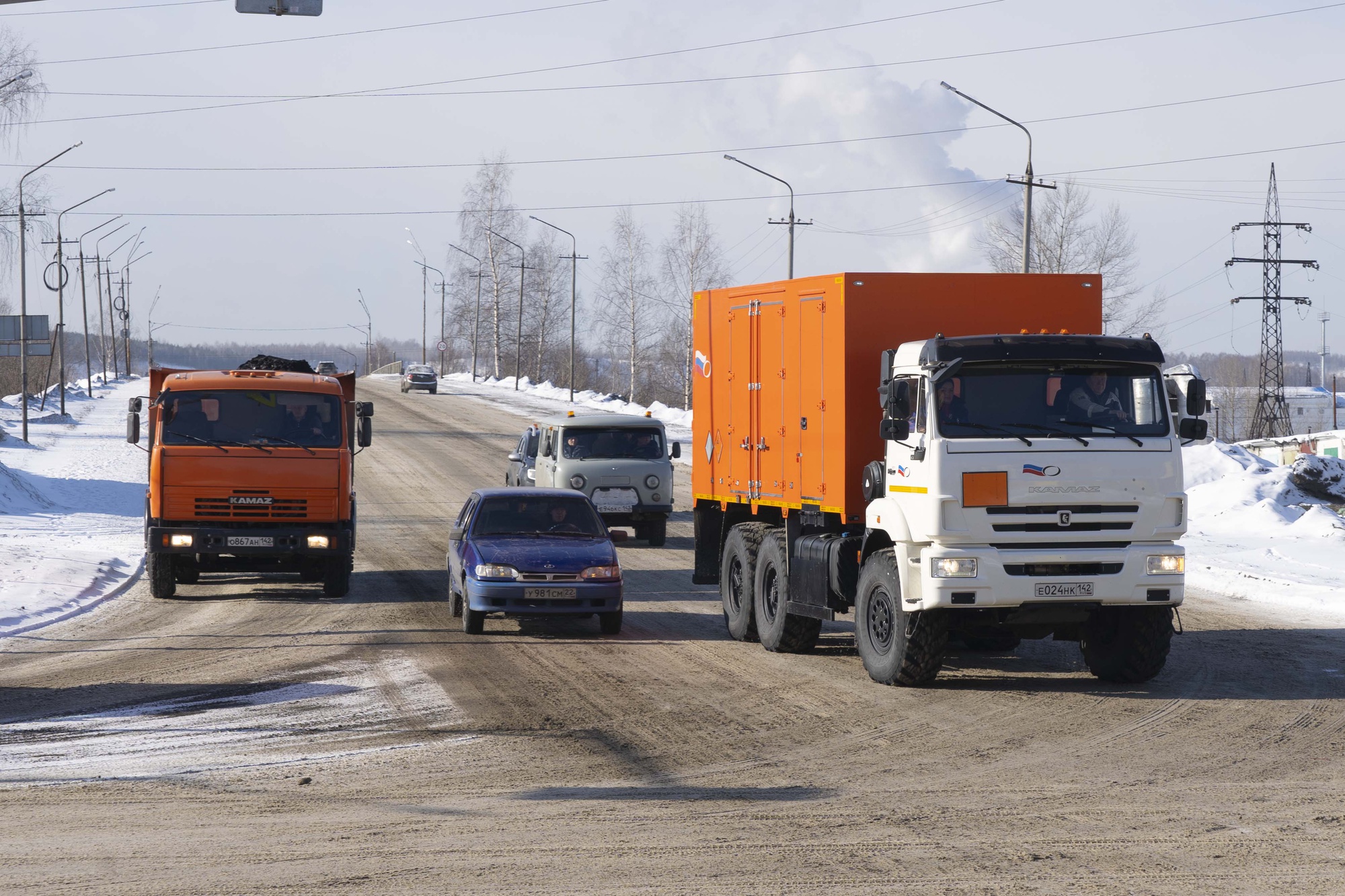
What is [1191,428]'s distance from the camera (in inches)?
436

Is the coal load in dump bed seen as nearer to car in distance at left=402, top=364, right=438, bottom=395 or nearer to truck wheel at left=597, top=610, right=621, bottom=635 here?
truck wheel at left=597, top=610, right=621, bottom=635

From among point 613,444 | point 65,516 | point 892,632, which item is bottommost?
point 65,516

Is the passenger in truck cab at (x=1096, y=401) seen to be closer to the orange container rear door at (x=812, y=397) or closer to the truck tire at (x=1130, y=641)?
the truck tire at (x=1130, y=641)

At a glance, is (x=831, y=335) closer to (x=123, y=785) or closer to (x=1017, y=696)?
(x=1017, y=696)

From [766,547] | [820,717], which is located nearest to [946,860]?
[820,717]

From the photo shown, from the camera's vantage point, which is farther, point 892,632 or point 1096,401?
point 892,632

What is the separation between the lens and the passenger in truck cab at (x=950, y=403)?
10.8m

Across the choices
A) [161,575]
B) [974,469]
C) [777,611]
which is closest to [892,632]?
[974,469]

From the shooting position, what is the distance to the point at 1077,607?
35.9ft

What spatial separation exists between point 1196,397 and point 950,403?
6.22 ft

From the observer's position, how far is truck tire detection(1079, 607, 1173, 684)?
11477 mm

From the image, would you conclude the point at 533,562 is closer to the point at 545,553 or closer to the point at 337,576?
the point at 545,553

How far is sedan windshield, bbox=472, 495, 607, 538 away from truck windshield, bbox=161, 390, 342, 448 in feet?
10.7

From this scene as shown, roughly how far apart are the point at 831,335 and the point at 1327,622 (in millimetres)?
6888
